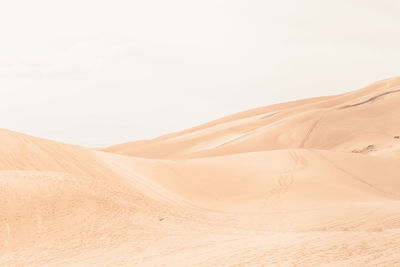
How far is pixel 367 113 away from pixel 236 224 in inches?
1041

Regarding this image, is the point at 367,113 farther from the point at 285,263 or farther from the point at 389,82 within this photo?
the point at 285,263

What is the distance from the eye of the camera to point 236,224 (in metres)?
15.6

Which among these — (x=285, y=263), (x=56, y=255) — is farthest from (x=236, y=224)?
(x=285, y=263)

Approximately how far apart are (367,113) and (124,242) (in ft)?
101

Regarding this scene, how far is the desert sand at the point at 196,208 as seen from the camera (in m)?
9.79

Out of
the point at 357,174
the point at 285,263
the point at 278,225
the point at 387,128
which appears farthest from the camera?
the point at 387,128

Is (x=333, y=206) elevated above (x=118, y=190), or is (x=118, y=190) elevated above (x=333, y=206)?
(x=118, y=190)

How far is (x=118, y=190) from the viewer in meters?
16.7

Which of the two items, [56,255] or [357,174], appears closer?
[56,255]

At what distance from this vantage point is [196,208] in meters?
17.8

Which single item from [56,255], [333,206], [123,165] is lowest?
[333,206]

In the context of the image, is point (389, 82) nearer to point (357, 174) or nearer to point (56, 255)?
point (357, 174)

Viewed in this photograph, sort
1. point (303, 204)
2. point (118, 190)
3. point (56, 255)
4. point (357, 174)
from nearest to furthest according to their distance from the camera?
1. point (56, 255)
2. point (118, 190)
3. point (303, 204)
4. point (357, 174)

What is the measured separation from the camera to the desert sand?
9789 mm
